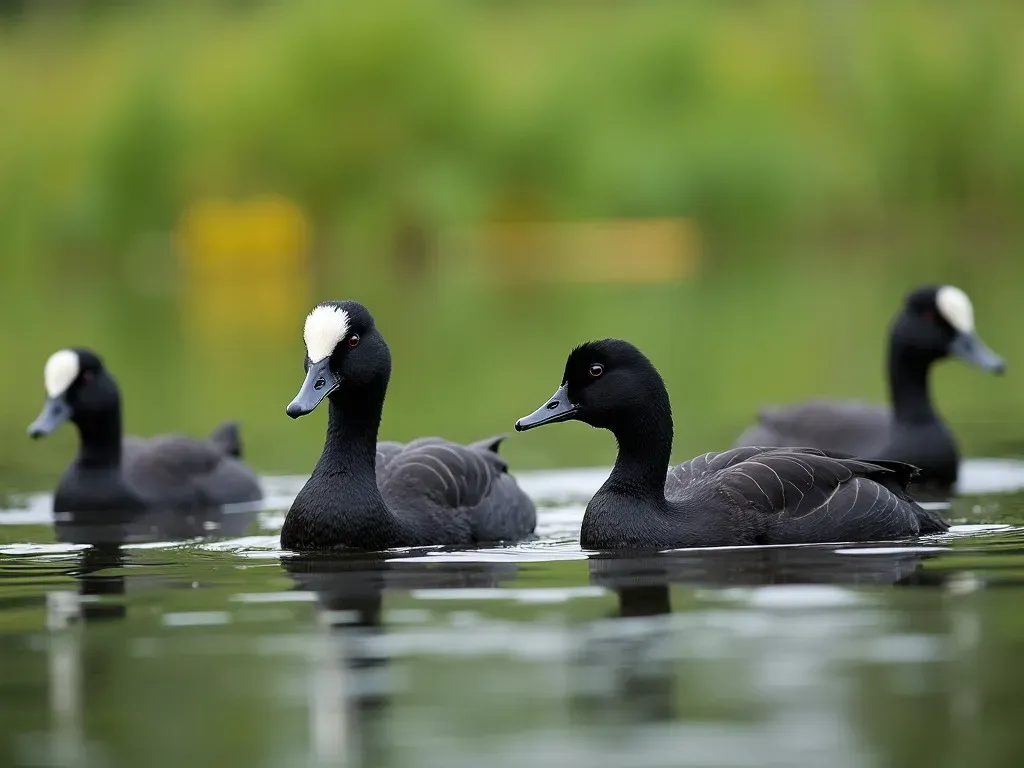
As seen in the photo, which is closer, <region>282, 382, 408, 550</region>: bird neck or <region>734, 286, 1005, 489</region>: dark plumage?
<region>282, 382, 408, 550</region>: bird neck

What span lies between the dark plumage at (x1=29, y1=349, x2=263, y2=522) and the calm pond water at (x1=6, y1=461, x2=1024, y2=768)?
9.95 feet

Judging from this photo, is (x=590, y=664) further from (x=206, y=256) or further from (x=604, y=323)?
(x=206, y=256)

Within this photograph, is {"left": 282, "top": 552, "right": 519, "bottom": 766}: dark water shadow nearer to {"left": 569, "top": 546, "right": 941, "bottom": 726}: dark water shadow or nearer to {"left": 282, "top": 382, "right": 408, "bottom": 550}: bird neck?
{"left": 282, "top": 382, "right": 408, "bottom": 550}: bird neck

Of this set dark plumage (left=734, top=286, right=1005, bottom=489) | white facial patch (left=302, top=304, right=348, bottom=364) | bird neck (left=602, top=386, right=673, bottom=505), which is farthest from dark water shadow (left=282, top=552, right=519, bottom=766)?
dark plumage (left=734, top=286, right=1005, bottom=489)

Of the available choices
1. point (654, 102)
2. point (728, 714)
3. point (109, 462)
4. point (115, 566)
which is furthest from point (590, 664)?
point (654, 102)


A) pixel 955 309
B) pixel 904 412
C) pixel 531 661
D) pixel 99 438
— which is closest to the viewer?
pixel 531 661

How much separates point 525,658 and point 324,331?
3.66 meters

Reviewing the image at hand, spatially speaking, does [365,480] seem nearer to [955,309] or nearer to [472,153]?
[955,309]

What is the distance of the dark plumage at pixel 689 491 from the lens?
990cm

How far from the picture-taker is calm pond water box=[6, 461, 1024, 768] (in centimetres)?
A: 596

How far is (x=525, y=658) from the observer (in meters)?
7.13

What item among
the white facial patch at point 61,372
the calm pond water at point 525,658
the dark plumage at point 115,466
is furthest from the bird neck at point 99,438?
the calm pond water at point 525,658

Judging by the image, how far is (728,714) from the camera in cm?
623

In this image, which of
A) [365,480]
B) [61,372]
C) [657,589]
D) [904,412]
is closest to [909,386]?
[904,412]
